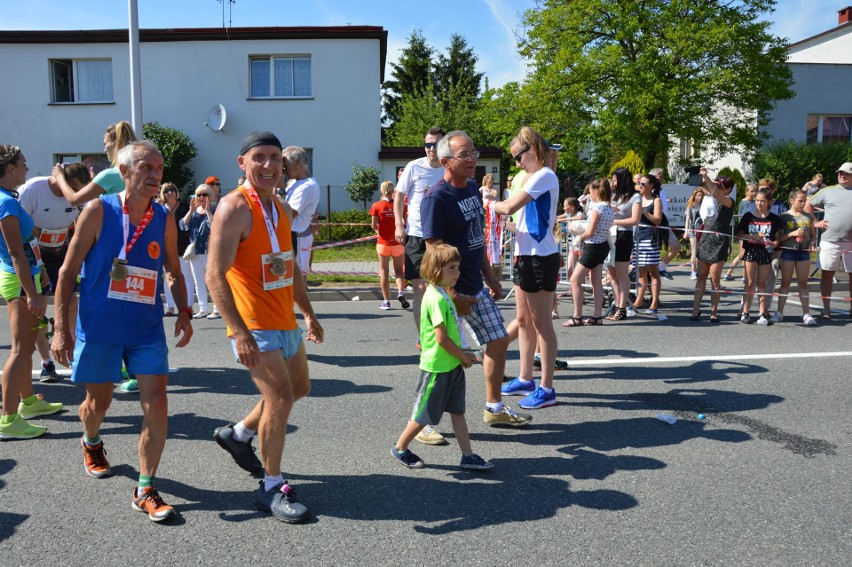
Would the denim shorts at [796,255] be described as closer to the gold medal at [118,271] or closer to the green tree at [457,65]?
the gold medal at [118,271]

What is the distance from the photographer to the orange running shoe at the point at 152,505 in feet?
11.4

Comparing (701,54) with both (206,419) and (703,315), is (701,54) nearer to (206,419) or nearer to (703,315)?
(703,315)

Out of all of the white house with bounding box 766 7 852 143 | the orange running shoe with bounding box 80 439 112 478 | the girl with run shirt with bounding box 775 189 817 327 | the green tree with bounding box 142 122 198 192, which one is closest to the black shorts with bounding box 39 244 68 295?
the orange running shoe with bounding box 80 439 112 478

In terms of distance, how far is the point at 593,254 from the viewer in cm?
864

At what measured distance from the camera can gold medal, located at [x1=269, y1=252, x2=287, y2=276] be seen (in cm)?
349

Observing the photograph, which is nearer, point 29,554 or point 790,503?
point 29,554

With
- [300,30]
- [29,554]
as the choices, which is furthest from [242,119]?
[29,554]

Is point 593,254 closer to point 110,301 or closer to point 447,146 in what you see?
point 447,146

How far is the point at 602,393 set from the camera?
5.81 meters

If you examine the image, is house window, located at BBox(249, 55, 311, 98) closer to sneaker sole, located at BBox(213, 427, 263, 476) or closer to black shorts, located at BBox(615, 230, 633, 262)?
black shorts, located at BBox(615, 230, 633, 262)

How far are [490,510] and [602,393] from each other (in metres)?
2.46

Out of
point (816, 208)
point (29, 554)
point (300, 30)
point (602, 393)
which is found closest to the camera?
point (29, 554)

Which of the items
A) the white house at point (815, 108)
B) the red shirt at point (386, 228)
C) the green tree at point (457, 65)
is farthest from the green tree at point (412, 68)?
the red shirt at point (386, 228)

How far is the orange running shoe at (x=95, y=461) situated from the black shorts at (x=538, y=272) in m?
3.00
